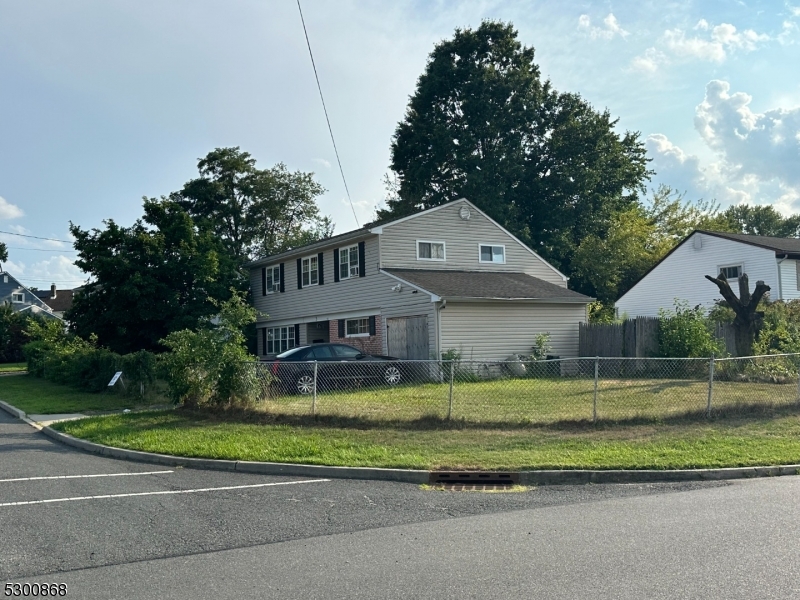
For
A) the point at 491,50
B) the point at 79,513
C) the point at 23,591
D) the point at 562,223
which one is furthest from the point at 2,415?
the point at 491,50

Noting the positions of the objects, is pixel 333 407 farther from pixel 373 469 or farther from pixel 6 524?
pixel 6 524

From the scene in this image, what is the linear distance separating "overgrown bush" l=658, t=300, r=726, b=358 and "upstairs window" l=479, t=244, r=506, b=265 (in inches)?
294

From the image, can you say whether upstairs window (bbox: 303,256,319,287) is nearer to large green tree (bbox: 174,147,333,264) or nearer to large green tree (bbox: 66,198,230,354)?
large green tree (bbox: 66,198,230,354)

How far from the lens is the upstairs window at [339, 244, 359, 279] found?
89.2 ft

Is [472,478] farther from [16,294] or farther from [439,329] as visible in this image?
[16,294]

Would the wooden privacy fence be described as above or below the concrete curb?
above

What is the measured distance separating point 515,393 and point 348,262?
44.6 feet

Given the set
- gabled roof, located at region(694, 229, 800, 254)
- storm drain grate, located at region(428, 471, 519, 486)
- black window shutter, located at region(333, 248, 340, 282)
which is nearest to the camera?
storm drain grate, located at region(428, 471, 519, 486)

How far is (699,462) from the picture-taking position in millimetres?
9898

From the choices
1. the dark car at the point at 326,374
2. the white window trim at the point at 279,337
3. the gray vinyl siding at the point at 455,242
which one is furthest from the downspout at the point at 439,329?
the white window trim at the point at 279,337

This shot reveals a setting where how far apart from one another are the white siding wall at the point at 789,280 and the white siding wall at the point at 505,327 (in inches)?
383

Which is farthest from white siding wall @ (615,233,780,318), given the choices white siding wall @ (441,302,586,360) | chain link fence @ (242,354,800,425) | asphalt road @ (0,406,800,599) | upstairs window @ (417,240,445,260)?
asphalt road @ (0,406,800,599)

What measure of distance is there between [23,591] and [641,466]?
764 centimetres

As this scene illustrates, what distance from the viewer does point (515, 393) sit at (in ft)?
50.1
